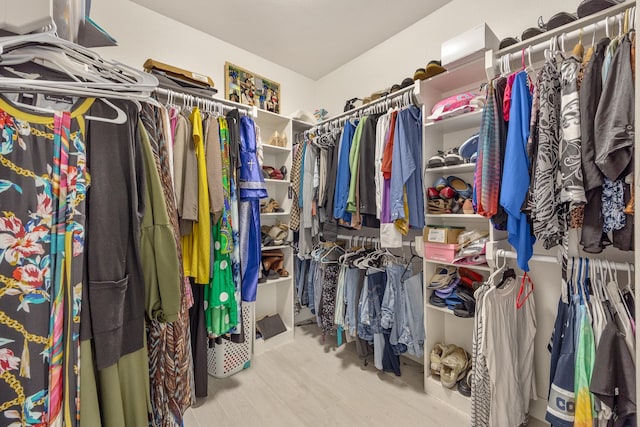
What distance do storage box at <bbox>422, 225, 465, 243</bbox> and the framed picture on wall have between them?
6.54 feet

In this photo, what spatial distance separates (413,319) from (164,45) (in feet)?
9.35

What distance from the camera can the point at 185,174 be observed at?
57.1 inches

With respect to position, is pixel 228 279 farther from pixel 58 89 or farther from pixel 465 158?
pixel 465 158

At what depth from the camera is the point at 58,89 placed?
2.01ft

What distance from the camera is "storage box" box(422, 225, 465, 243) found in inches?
64.8

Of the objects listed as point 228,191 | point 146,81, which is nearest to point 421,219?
point 228,191

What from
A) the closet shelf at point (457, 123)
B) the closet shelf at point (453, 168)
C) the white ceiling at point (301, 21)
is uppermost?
the white ceiling at point (301, 21)

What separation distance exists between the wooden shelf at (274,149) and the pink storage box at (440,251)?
4.99 feet

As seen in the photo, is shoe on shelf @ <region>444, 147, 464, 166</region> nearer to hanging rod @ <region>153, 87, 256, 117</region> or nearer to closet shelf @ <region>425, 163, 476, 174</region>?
closet shelf @ <region>425, 163, 476, 174</region>

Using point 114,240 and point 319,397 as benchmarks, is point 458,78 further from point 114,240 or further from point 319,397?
point 319,397

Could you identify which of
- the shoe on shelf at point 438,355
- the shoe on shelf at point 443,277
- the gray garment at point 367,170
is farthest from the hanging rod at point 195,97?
the shoe on shelf at point 438,355

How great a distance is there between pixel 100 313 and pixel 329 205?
5.29ft

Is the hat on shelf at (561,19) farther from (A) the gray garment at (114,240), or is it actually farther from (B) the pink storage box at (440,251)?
(A) the gray garment at (114,240)

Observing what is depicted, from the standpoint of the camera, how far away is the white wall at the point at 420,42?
5.42ft
